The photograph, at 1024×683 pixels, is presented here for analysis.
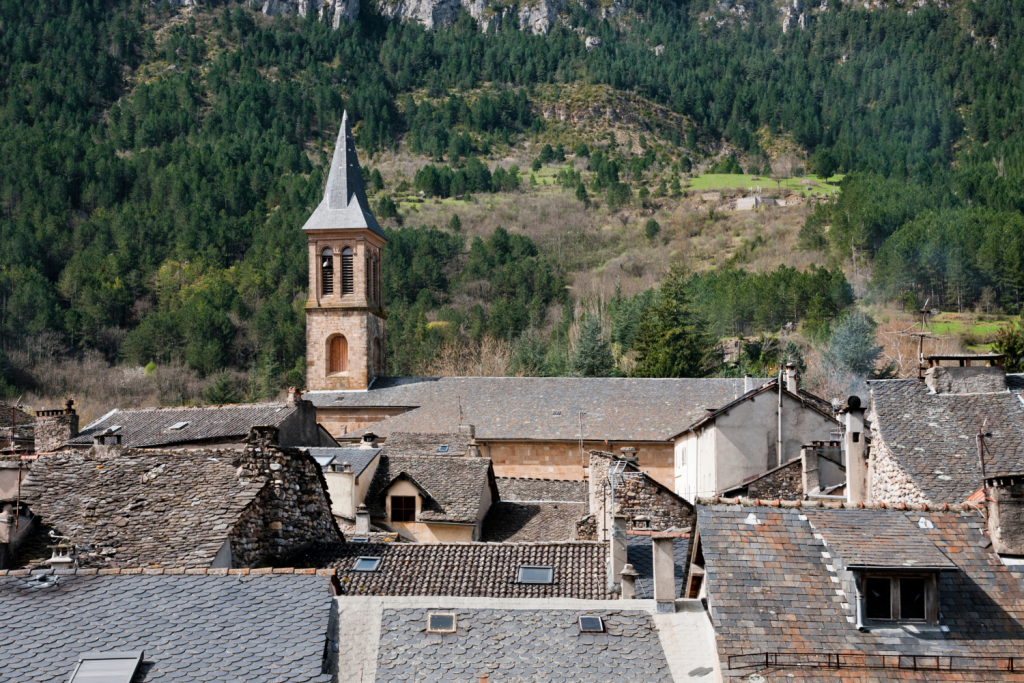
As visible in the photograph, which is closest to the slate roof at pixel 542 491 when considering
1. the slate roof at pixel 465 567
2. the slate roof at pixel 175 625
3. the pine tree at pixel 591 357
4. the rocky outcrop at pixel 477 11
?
the slate roof at pixel 465 567

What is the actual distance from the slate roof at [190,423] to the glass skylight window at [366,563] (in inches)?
553

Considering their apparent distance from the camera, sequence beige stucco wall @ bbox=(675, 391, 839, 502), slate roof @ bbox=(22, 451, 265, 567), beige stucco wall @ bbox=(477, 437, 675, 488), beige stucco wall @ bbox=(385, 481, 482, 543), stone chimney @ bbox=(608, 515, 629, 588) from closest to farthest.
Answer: slate roof @ bbox=(22, 451, 265, 567), stone chimney @ bbox=(608, 515, 629, 588), beige stucco wall @ bbox=(385, 481, 482, 543), beige stucco wall @ bbox=(675, 391, 839, 502), beige stucco wall @ bbox=(477, 437, 675, 488)

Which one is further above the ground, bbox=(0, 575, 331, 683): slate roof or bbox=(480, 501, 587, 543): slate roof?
bbox=(0, 575, 331, 683): slate roof

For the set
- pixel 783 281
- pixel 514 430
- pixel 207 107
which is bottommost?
pixel 514 430

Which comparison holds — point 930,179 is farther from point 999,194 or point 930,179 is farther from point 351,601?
point 351,601

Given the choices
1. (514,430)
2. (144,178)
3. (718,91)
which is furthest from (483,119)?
(514,430)

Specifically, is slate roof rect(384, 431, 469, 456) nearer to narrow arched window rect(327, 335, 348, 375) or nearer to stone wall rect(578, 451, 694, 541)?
stone wall rect(578, 451, 694, 541)

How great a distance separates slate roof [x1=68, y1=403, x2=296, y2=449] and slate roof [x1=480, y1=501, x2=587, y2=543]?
23.2 ft

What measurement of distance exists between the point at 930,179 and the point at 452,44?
8661cm

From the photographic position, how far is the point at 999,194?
89062 millimetres

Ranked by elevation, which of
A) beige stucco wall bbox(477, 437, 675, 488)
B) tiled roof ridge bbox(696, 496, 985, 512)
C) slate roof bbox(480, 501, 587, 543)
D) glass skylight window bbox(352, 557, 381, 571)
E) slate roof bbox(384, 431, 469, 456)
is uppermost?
tiled roof ridge bbox(696, 496, 985, 512)

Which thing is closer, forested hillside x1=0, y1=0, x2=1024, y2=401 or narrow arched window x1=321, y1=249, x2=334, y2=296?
narrow arched window x1=321, y1=249, x2=334, y2=296

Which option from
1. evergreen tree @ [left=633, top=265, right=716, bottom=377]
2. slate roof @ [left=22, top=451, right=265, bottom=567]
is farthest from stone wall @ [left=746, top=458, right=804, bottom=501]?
evergreen tree @ [left=633, top=265, right=716, bottom=377]

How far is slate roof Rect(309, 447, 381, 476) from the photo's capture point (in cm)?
2538
